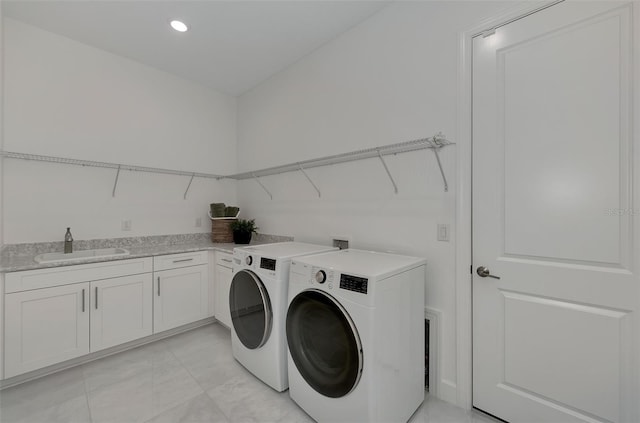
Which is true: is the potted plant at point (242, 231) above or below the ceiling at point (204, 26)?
below

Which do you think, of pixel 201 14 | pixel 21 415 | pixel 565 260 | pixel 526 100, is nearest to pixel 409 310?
pixel 565 260

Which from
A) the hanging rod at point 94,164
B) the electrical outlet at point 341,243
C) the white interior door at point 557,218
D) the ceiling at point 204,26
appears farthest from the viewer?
the electrical outlet at point 341,243

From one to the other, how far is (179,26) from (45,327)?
2.50 metres

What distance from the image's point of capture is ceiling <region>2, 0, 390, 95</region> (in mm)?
2043

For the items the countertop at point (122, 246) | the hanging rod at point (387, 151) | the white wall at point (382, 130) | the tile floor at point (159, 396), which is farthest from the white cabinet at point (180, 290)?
the hanging rod at point (387, 151)

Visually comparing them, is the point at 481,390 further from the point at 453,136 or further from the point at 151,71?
the point at 151,71

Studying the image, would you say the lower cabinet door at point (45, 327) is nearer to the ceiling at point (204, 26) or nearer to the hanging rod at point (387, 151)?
the hanging rod at point (387, 151)

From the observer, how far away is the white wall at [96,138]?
2.23m

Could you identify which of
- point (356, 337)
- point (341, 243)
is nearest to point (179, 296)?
point (341, 243)

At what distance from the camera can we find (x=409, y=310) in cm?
151

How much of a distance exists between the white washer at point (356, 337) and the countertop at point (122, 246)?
1306 mm

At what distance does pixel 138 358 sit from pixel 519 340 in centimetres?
271

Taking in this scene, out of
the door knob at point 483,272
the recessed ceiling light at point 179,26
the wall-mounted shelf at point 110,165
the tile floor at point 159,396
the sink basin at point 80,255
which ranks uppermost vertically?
the recessed ceiling light at point 179,26

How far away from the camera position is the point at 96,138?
8.54 ft
